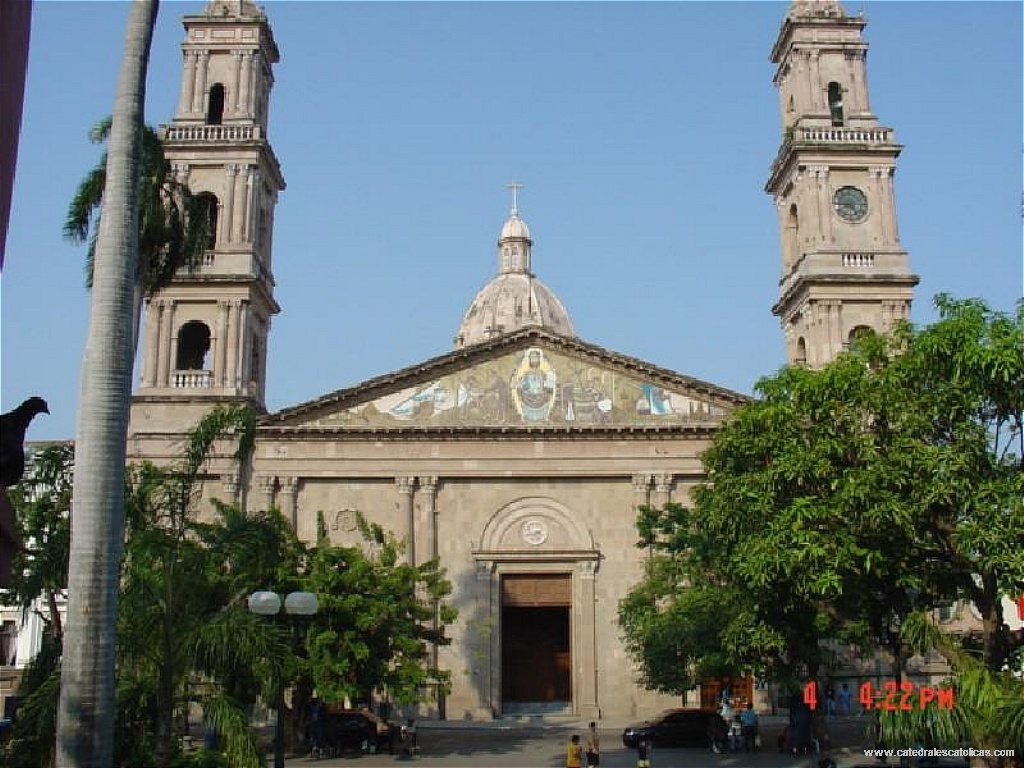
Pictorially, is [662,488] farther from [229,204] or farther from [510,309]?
[510,309]

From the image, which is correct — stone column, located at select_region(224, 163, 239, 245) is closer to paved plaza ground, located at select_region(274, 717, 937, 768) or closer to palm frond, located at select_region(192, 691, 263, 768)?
paved plaza ground, located at select_region(274, 717, 937, 768)

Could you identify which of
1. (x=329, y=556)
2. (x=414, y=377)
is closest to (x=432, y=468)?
(x=414, y=377)

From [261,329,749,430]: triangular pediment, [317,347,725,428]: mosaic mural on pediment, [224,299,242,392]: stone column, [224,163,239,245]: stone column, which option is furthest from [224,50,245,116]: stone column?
[317,347,725,428]: mosaic mural on pediment

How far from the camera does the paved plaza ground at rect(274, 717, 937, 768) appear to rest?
23531 mm

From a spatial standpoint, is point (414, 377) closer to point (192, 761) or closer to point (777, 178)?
point (777, 178)

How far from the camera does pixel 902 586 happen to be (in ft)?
57.1

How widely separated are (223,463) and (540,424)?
9.95 metres

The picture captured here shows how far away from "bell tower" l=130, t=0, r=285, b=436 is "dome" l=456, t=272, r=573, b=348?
29718mm

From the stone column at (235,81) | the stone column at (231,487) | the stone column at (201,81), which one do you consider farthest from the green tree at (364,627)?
the stone column at (201,81)

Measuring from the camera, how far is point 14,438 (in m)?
8.18

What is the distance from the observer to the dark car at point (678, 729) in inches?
1082

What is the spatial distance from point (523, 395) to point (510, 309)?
109ft

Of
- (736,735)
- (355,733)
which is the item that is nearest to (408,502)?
(355,733)
